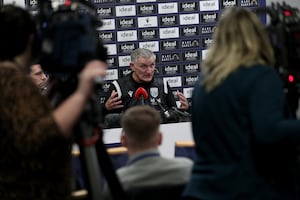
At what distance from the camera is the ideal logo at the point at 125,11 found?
21.2 ft

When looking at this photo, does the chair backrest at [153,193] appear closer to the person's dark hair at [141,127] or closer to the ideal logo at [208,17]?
the person's dark hair at [141,127]

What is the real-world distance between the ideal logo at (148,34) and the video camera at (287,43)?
442 centimetres

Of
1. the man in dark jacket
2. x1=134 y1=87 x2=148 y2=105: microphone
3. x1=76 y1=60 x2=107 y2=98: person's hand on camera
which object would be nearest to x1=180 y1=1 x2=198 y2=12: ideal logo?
the man in dark jacket

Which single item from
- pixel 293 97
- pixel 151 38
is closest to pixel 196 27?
pixel 151 38

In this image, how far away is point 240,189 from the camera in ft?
6.19

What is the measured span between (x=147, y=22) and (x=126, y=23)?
0.74 ft

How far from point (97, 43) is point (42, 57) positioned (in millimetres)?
173

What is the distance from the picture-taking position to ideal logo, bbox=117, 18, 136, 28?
21.2 feet

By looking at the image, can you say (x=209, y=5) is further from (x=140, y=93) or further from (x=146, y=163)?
(x=146, y=163)

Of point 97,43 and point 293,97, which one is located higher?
point 97,43

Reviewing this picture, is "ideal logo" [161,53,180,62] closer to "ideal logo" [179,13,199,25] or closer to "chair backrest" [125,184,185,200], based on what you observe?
"ideal logo" [179,13,199,25]

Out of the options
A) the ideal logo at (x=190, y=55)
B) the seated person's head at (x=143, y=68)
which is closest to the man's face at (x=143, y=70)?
the seated person's head at (x=143, y=68)

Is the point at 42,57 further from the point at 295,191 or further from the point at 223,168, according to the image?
the point at 295,191

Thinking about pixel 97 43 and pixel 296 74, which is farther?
pixel 296 74
